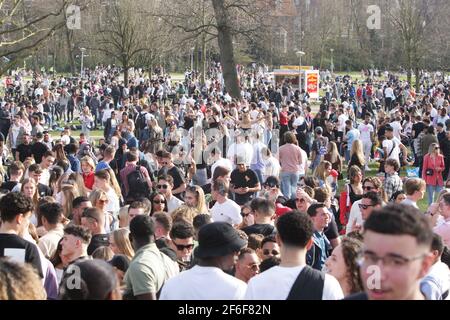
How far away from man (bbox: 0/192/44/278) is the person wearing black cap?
143 centimetres

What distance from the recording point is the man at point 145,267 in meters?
5.73

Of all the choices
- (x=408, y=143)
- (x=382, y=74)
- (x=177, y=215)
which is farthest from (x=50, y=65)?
(x=177, y=215)

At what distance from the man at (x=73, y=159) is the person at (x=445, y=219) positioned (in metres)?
6.84

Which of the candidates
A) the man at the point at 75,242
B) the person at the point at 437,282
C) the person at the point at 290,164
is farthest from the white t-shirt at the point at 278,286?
the person at the point at 290,164

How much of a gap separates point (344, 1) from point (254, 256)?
6197cm

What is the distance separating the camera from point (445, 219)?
8297 millimetres

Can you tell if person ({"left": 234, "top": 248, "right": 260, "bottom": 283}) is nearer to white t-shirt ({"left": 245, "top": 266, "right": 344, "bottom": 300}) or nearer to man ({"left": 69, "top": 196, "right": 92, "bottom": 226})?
white t-shirt ({"left": 245, "top": 266, "right": 344, "bottom": 300})

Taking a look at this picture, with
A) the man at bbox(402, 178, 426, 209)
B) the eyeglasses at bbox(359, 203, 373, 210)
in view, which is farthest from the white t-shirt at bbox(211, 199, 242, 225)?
the man at bbox(402, 178, 426, 209)

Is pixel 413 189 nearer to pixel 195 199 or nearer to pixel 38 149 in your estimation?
pixel 195 199

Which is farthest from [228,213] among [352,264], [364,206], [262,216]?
[352,264]

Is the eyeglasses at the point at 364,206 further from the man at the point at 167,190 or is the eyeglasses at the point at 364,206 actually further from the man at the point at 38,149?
the man at the point at 38,149

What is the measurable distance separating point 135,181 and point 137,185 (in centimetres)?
8

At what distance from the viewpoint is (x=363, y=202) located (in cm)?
904

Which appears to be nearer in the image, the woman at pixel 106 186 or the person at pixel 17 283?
the person at pixel 17 283
